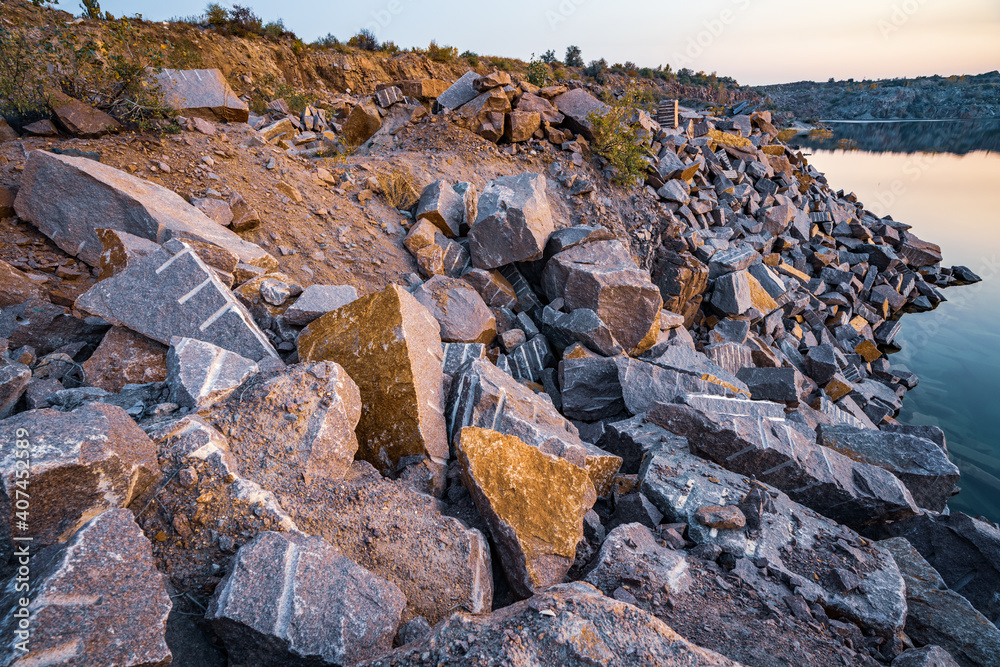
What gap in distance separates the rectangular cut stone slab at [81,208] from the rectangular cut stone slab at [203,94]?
2.55 metres

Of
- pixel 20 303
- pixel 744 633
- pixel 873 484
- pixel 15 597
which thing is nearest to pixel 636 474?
pixel 744 633

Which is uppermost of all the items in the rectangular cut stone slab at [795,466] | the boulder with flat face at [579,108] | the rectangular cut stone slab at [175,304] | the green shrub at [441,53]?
the green shrub at [441,53]

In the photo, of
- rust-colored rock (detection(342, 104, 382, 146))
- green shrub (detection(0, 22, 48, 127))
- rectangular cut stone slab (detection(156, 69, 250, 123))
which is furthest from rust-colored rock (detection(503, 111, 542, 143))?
green shrub (detection(0, 22, 48, 127))

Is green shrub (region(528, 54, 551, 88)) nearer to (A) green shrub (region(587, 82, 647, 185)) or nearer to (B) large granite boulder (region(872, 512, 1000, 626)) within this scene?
(A) green shrub (region(587, 82, 647, 185))

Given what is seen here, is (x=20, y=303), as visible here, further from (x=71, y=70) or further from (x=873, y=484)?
(x=873, y=484)

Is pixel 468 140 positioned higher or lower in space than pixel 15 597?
higher

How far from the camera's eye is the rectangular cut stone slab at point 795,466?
3.36m

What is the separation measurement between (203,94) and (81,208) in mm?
3215

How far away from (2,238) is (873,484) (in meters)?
7.23

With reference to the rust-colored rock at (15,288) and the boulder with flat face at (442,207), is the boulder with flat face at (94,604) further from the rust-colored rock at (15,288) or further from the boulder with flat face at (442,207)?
the boulder with flat face at (442,207)

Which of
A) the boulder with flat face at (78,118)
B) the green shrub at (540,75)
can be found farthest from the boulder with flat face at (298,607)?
the green shrub at (540,75)

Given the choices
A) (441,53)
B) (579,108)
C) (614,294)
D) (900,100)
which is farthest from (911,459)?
(900,100)

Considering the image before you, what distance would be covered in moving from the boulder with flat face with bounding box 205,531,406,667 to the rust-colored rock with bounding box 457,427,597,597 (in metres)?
0.66

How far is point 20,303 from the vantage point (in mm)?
3133
